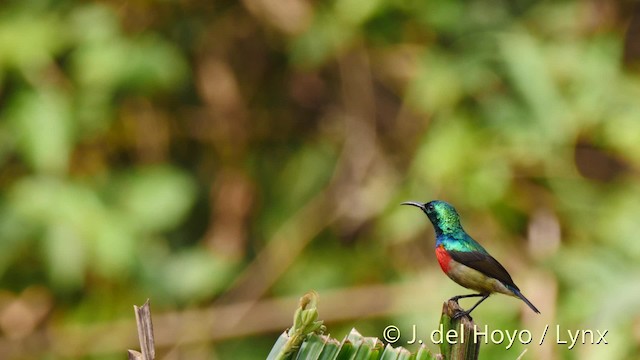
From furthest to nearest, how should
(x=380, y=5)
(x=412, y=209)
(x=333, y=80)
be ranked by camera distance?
1. (x=333, y=80)
2. (x=380, y=5)
3. (x=412, y=209)

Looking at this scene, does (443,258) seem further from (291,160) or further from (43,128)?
(291,160)

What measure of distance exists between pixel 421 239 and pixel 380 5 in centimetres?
76

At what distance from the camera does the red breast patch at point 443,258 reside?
1.04m

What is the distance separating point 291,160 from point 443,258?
2481 millimetres

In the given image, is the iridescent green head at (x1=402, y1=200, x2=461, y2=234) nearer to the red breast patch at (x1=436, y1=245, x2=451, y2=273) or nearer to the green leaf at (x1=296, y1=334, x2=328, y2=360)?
the red breast patch at (x1=436, y1=245, x2=451, y2=273)

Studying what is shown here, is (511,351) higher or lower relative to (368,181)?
lower

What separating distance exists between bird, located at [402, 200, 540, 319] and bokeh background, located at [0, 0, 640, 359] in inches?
67.4

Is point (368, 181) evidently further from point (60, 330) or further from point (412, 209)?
point (60, 330)

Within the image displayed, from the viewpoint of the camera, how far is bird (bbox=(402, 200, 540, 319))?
1042 mm

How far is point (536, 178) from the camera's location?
10.2 ft

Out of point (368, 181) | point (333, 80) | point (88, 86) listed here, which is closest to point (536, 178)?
point (368, 181)

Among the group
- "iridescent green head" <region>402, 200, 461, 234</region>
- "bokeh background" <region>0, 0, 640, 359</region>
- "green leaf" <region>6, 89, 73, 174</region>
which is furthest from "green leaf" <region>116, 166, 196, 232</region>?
"iridescent green head" <region>402, 200, 461, 234</region>

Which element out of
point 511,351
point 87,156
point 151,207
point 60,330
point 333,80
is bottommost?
point 511,351

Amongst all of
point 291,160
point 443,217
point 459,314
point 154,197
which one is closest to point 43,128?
point 154,197
